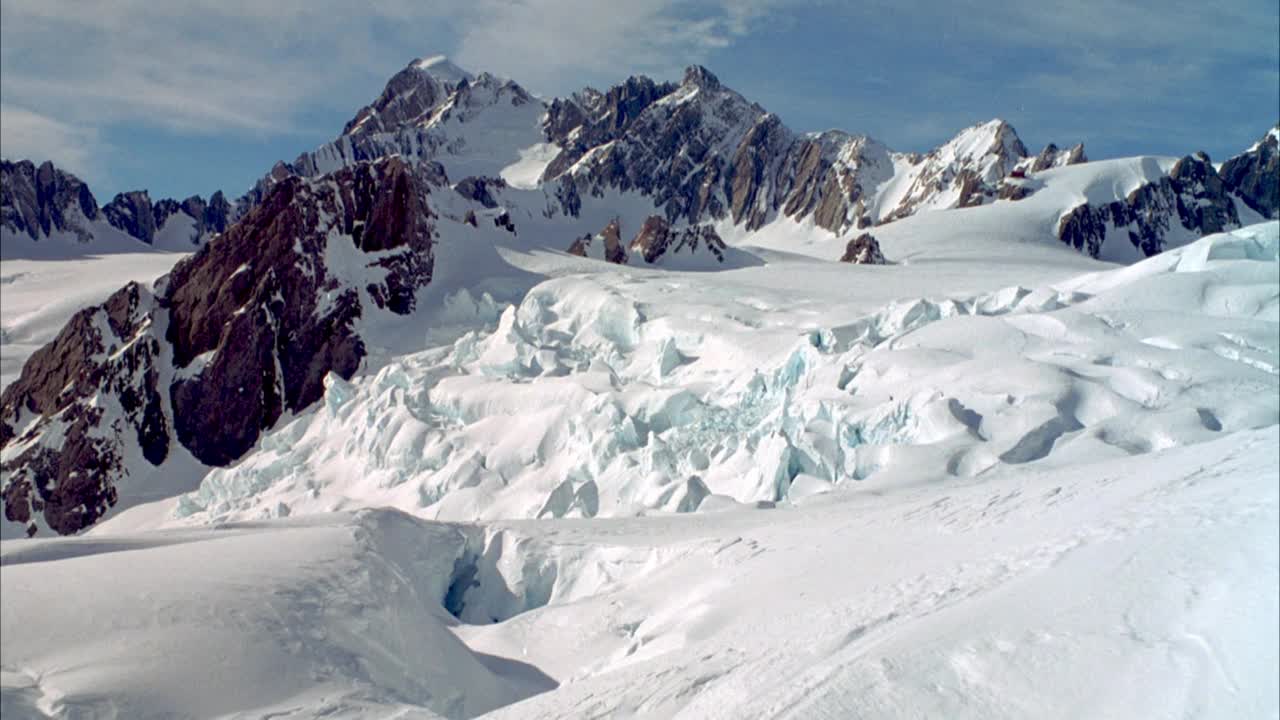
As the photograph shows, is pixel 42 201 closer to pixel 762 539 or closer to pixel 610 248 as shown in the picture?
pixel 610 248

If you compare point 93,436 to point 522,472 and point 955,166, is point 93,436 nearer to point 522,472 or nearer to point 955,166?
point 522,472

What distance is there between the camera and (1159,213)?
234ft

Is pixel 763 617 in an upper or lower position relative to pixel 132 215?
lower

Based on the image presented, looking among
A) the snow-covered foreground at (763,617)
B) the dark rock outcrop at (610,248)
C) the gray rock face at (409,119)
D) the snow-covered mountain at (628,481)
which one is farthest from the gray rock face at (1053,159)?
the snow-covered foreground at (763,617)

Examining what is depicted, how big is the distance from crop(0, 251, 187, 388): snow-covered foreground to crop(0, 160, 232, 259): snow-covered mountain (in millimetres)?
3422

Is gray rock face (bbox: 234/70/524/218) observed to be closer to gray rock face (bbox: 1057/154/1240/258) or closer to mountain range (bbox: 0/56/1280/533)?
mountain range (bbox: 0/56/1280/533)

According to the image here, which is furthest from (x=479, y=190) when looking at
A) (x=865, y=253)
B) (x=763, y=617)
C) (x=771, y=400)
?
(x=763, y=617)

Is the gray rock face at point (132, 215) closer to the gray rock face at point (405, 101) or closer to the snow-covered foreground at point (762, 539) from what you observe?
the gray rock face at point (405, 101)

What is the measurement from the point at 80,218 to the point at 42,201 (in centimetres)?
332

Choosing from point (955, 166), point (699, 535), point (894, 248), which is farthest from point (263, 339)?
point (955, 166)

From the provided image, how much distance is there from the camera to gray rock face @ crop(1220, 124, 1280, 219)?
76.2 meters

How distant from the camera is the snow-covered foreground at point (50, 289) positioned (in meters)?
47.2

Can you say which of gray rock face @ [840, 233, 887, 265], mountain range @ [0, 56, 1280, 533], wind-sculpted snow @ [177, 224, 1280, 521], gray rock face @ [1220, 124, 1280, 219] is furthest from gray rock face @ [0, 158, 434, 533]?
gray rock face @ [1220, 124, 1280, 219]

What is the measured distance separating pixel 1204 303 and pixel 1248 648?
15.2 meters
